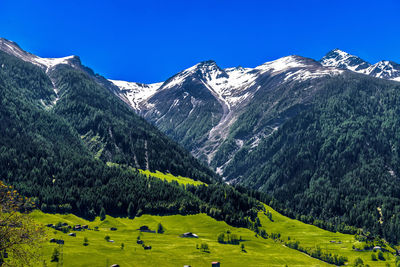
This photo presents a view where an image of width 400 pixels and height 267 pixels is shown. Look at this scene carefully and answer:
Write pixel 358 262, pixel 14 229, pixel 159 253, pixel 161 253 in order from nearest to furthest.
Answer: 1. pixel 14 229
2. pixel 159 253
3. pixel 161 253
4. pixel 358 262

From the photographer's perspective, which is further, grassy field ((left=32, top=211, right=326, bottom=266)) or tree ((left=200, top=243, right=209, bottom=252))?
tree ((left=200, top=243, right=209, bottom=252))

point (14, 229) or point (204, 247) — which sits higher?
point (14, 229)

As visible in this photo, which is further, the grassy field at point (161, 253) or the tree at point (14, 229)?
the grassy field at point (161, 253)

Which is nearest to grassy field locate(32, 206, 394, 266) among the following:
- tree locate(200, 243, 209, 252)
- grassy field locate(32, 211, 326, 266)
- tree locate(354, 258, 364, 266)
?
grassy field locate(32, 211, 326, 266)

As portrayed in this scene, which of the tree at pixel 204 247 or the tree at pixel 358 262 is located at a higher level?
the tree at pixel 204 247

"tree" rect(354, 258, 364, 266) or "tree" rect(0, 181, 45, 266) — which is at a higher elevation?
"tree" rect(0, 181, 45, 266)

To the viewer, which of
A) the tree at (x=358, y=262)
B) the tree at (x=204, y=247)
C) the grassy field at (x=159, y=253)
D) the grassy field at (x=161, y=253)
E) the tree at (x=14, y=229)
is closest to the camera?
the tree at (x=14, y=229)

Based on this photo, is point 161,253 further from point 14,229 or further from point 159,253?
point 14,229

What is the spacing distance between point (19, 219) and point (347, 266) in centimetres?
17607

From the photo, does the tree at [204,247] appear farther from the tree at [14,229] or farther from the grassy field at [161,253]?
the tree at [14,229]

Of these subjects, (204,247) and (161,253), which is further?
(204,247)

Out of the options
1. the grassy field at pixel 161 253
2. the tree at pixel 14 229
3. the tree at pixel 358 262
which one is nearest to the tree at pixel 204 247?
the grassy field at pixel 161 253

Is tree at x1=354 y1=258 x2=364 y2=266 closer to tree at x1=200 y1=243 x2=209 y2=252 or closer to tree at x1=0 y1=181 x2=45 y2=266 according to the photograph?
tree at x1=200 y1=243 x2=209 y2=252

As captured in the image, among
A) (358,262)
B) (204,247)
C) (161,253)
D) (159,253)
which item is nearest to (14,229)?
(159,253)
